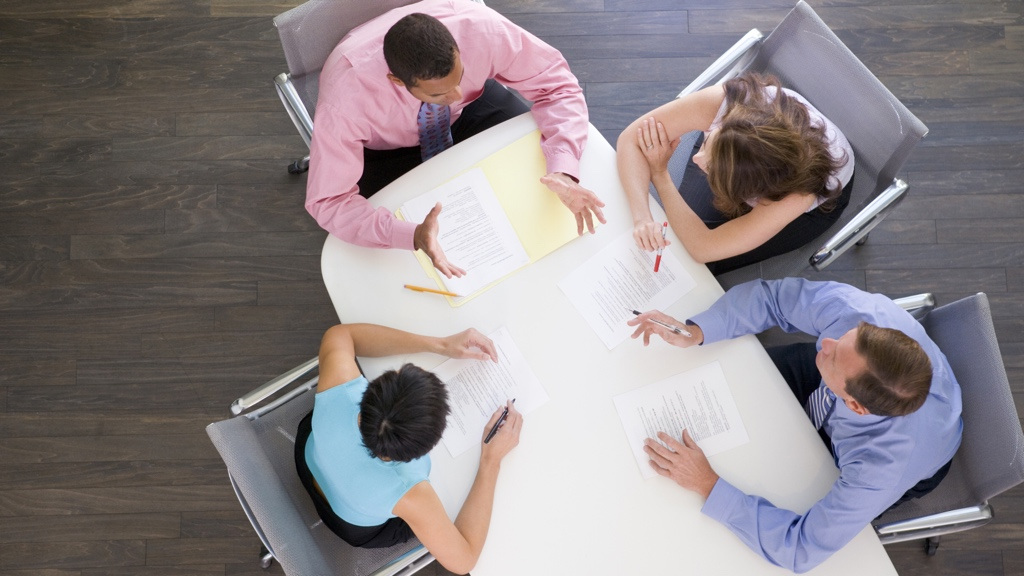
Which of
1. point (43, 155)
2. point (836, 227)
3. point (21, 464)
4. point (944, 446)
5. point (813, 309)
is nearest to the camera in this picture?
point (944, 446)

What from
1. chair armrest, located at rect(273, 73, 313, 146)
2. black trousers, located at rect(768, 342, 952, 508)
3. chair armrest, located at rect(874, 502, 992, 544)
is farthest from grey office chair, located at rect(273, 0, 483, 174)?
chair armrest, located at rect(874, 502, 992, 544)

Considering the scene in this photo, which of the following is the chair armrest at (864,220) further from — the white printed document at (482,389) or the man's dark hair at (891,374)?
the white printed document at (482,389)

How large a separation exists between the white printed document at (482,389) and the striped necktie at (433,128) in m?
0.68

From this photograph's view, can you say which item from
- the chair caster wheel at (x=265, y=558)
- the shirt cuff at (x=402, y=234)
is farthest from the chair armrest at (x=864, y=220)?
the chair caster wheel at (x=265, y=558)

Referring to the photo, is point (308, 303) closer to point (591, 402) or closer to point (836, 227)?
point (591, 402)

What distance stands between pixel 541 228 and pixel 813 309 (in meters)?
0.70

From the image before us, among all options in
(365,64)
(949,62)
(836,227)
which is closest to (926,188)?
(949,62)

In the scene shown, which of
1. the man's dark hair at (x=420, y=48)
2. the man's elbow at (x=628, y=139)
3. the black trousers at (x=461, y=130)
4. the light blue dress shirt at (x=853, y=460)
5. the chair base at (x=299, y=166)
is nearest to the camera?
the light blue dress shirt at (x=853, y=460)

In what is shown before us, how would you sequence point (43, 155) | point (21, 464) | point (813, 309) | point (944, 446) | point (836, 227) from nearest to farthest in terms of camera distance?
1. point (944, 446)
2. point (813, 309)
3. point (836, 227)
4. point (21, 464)
5. point (43, 155)

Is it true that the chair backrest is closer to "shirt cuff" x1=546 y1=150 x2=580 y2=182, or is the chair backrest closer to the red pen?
the red pen

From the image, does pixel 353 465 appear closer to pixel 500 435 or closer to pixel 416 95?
pixel 500 435

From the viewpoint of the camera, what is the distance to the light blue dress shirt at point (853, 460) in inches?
67.5

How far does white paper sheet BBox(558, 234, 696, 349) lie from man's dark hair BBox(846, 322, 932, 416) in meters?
0.45

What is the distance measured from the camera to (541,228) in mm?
1982
